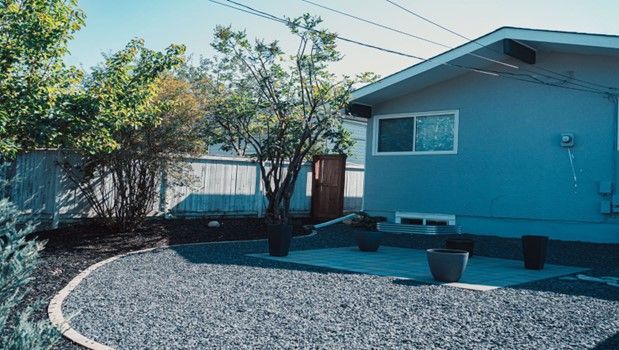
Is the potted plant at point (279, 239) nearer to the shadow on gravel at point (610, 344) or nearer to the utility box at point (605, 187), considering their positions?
the shadow on gravel at point (610, 344)

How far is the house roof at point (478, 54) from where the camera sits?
11.3 meters

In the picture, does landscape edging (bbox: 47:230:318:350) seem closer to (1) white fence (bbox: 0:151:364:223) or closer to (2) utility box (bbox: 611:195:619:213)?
(1) white fence (bbox: 0:151:364:223)

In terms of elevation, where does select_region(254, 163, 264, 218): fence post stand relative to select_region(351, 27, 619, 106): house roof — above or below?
below

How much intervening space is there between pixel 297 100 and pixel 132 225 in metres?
4.27

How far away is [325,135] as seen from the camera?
12891mm

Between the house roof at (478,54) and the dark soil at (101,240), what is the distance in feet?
13.6

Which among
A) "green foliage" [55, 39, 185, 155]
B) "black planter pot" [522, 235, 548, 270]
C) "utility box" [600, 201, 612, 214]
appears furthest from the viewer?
"utility box" [600, 201, 612, 214]

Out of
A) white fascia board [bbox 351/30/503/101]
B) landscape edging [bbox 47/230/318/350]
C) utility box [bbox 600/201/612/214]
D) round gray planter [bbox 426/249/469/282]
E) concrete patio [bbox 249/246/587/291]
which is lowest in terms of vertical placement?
landscape edging [bbox 47/230/318/350]

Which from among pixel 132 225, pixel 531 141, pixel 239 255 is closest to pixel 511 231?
pixel 531 141

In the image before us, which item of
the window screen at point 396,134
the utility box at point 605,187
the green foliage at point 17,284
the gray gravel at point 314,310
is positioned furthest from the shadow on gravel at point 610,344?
the window screen at point 396,134

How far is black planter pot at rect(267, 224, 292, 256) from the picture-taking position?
908cm

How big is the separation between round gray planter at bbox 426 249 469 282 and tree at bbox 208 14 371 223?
4.80 meters

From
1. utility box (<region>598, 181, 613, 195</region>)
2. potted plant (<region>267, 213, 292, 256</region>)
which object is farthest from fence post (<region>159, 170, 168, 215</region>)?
utility box (<region>598, 181, 613, 195</region>)

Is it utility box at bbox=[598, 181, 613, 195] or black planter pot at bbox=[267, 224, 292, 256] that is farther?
utility box at bbox=[598, 181, 613, 195]
